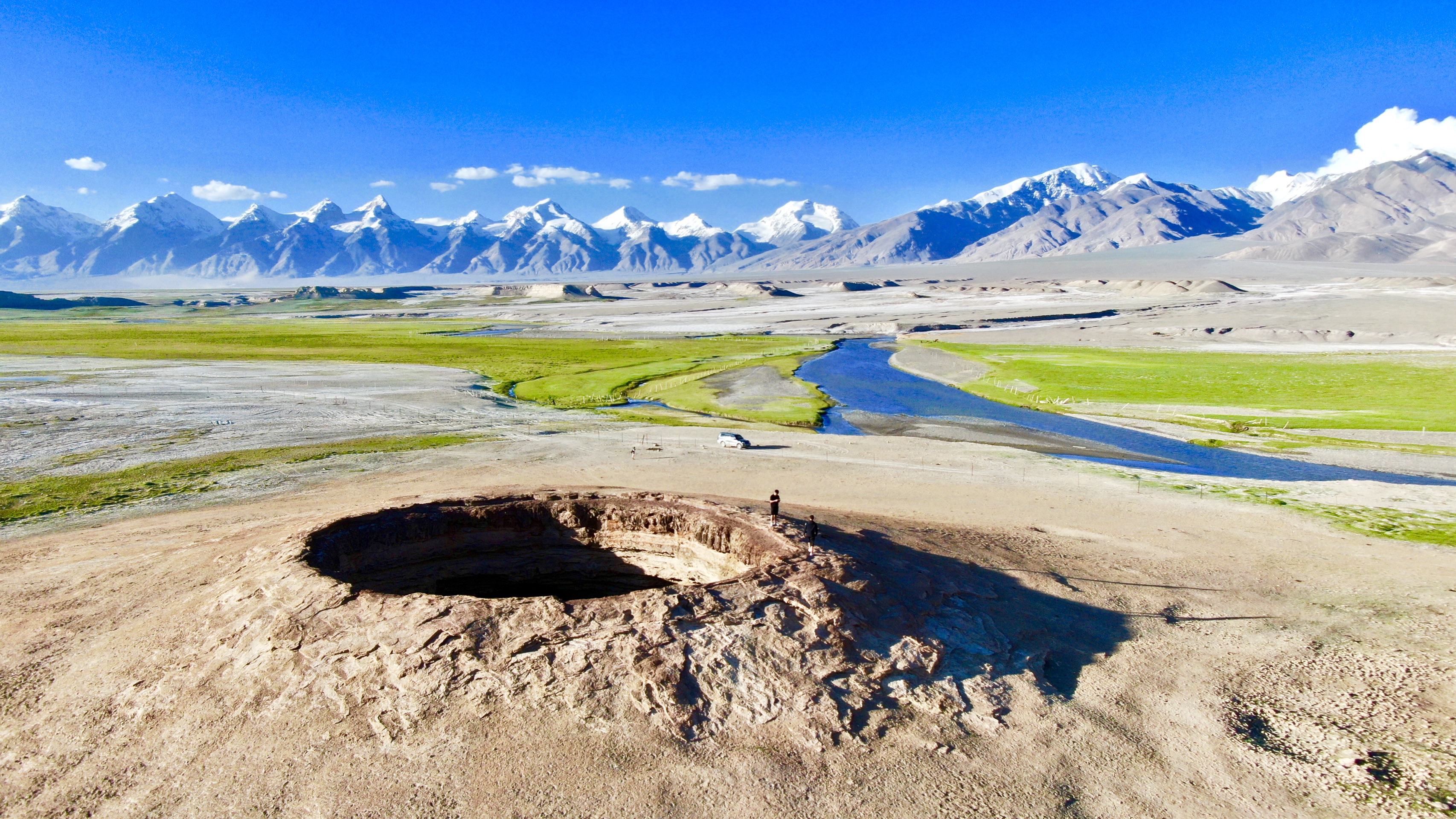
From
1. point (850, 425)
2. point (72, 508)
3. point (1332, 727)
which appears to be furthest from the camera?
point (850, 425)

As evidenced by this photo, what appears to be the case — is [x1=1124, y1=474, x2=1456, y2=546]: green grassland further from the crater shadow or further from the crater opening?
the crater opening

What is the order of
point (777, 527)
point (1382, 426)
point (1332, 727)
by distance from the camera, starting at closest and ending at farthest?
1. point (1332, 727)
2. point (777, 527)
3. point (1382, 426)

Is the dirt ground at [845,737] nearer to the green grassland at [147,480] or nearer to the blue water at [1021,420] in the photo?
the green grassland at [147,480]

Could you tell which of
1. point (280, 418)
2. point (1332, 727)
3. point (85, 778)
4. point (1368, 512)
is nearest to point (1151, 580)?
point (1332, 727)

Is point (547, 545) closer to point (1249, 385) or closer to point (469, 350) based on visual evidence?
point (1249, 385)

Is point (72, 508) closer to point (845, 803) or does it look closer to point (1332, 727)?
point (845, 803)

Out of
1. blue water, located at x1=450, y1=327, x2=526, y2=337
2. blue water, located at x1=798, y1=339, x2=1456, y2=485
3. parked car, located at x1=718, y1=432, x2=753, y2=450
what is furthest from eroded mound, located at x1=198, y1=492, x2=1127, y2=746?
blue water, located at x1=450, y1=327, x2=526, y2=337

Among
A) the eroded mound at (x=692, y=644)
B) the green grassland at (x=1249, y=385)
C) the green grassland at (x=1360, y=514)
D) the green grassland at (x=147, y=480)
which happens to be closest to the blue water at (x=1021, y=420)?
the green grassland at (x=1249, y=385)
